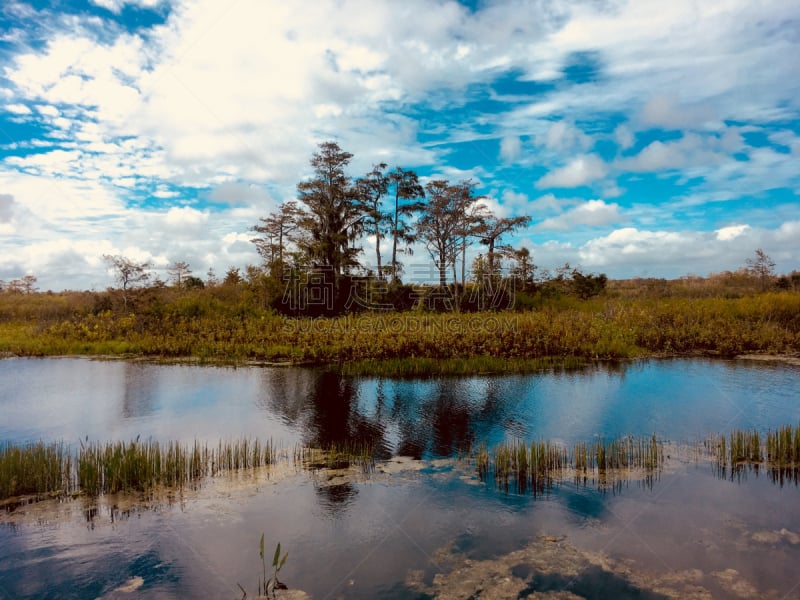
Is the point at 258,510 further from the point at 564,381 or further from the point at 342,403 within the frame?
the point at 564,381

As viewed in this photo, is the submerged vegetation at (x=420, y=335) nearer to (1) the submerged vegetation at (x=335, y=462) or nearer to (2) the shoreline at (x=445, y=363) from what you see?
(2) the shoreline at (x=445, y=363)

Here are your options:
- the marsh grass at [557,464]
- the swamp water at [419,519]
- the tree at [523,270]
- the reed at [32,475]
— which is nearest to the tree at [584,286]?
the tree at [523,270]

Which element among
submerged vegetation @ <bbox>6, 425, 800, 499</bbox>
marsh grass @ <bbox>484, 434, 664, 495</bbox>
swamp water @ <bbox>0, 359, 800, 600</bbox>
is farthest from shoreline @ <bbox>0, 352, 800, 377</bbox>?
marsh grass @ <bbox>484, 434, 664, 495</bbox>

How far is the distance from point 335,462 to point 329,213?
2927cm

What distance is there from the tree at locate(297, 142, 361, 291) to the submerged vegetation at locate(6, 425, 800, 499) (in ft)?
87.6

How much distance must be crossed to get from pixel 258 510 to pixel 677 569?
5.45 meters

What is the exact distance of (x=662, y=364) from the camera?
18891 millimetres

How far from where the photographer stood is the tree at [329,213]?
36156mm

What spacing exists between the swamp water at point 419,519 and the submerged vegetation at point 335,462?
0.91 ft

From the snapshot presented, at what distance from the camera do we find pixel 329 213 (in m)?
36.9

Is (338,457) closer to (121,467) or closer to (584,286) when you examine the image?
(121,467)

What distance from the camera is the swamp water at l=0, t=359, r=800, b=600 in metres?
5.72

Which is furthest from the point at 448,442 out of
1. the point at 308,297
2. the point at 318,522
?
the point at 308,297

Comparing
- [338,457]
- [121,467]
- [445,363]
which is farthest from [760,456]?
[121,467]
